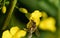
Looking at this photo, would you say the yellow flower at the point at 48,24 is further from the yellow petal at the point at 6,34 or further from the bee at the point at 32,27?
the yellow petal at the point at 6,34

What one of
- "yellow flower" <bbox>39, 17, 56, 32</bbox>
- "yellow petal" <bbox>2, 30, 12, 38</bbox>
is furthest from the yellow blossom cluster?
"yellow petal" <bbox>2, 30, 12, 38</bbox>

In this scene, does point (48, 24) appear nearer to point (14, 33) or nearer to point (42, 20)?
point (42, 20)

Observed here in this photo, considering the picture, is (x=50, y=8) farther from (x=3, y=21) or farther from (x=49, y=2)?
(x=3, y=21)

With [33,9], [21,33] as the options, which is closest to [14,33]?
[21,33]

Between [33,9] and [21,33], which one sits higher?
[33,9]

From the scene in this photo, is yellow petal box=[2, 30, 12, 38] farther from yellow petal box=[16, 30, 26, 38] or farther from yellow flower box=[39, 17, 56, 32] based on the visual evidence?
yellow flower box=[39, 17, 56, 32]

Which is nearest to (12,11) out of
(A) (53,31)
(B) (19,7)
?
(B) (19,7)
